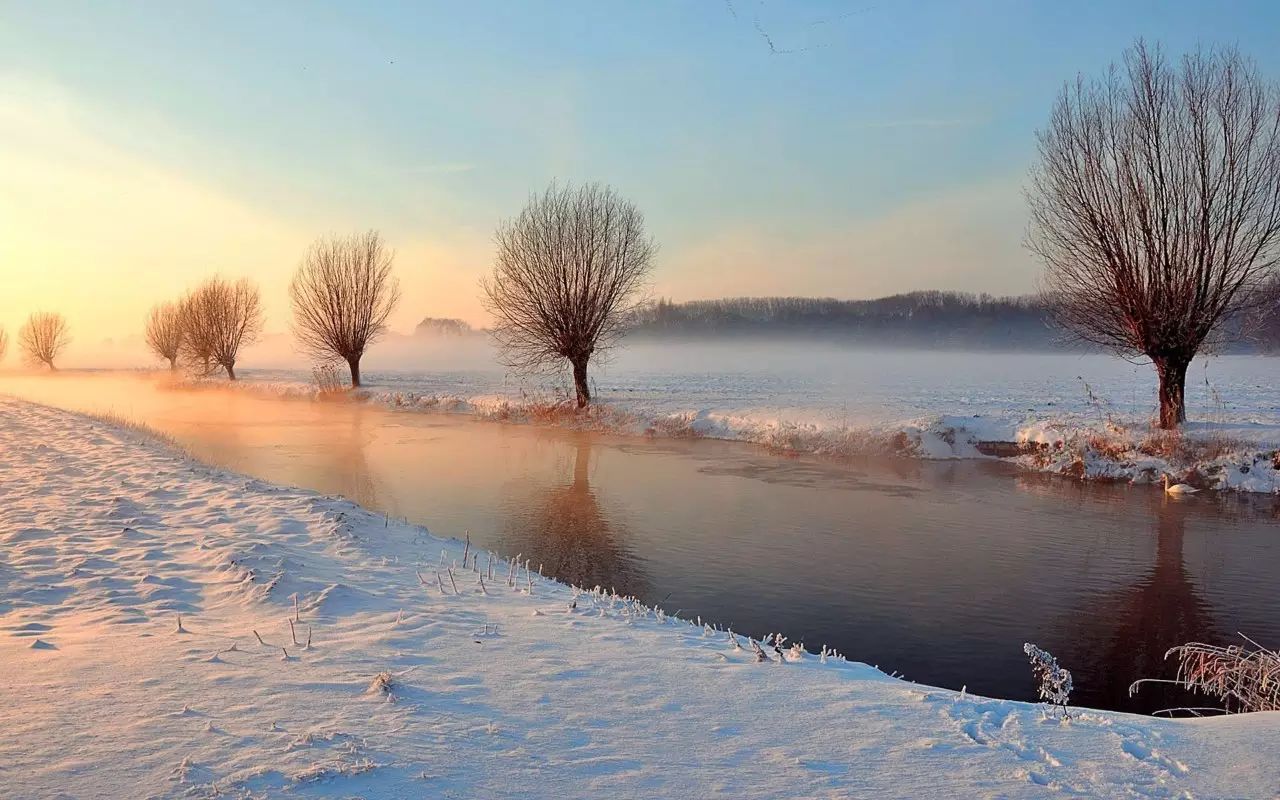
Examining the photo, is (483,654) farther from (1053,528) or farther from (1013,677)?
(1053,528)

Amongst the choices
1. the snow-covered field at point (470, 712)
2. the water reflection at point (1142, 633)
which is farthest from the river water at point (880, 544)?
the snow-covered field at point (470, 712)

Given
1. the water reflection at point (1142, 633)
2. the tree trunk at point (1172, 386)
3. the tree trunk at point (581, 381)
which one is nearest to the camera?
the water reflection at point (1142, 633)

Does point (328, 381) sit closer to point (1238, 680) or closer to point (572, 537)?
point (572, 537)

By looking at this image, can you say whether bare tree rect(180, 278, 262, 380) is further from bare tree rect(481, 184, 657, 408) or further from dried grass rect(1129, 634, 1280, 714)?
dried grass rect(1129, 634, 1280, 714)

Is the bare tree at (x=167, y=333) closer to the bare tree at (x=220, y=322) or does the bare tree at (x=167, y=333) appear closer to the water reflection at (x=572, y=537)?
the bare tree at (x=220, y=322)

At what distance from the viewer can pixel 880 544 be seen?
37.3ft

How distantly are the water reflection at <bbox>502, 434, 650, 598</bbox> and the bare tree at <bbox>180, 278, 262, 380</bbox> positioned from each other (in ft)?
155

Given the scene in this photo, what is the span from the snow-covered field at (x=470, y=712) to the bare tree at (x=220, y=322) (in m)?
53.6

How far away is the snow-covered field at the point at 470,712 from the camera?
3.25 meters

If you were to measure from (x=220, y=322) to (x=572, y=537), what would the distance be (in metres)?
52.2

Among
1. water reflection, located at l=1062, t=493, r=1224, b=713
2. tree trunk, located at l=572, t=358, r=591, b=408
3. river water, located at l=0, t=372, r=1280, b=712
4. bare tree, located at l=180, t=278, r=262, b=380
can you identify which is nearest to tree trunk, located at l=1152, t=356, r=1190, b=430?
river water, located at l=0, t=372, r=1280, b=712

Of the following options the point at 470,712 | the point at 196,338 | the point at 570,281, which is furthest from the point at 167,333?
the point at 470,712

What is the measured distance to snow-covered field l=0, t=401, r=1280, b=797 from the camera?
10.7 feet

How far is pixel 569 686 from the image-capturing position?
4.43 meters
